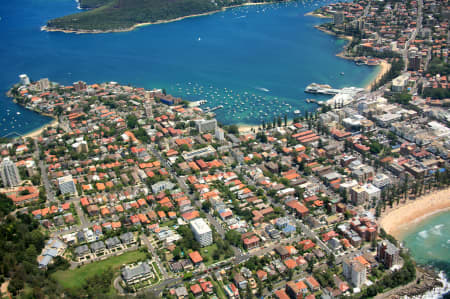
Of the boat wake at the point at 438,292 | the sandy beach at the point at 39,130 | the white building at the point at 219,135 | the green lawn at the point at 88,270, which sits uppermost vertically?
the white building at the point at 219,135

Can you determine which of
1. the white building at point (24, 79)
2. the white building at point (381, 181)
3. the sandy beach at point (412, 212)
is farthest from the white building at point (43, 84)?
the sandy beach at point (412, 212)

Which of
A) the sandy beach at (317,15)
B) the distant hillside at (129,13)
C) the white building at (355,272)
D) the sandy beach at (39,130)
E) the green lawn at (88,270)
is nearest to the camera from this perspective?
the white building at (355,272)

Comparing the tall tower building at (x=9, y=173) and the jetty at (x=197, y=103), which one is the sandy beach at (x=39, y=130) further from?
the jetty at (x=197, y=103)

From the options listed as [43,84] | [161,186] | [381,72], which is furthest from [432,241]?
[43,84]

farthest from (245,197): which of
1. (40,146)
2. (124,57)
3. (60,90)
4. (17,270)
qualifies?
(124,57)

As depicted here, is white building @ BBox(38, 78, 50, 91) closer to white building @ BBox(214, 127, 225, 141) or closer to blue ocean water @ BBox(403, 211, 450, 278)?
white building @ BBox(214, 127, 225, 141)

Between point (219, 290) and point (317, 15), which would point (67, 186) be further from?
point (317, 15)
